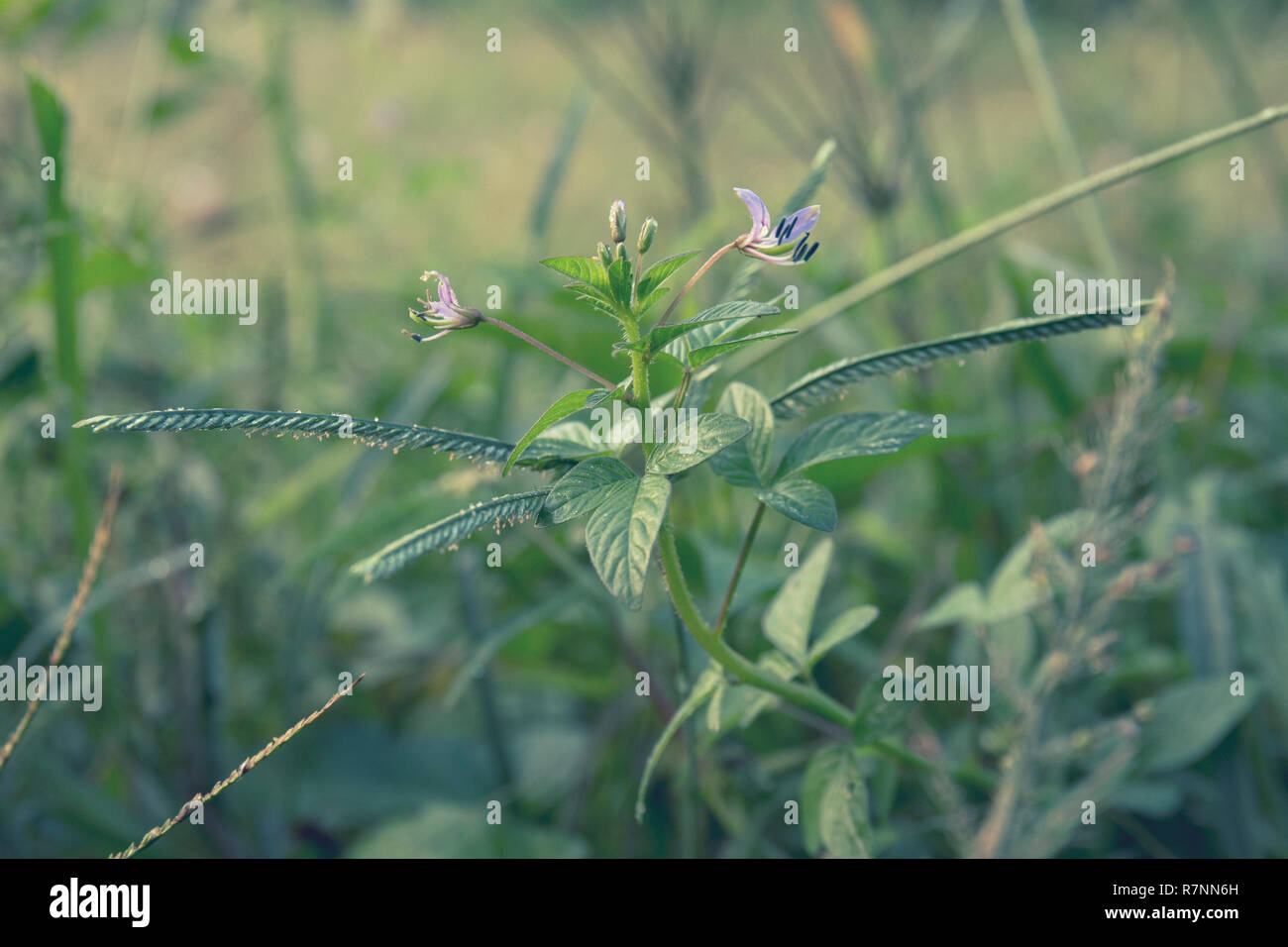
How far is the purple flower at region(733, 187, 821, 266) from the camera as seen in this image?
0.46 meters

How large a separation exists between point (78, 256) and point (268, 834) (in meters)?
0.60

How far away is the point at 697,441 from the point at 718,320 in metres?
0.06

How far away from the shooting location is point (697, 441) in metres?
0.45

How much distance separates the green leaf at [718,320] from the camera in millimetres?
430

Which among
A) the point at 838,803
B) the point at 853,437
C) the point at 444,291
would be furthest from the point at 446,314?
the point at 838,803

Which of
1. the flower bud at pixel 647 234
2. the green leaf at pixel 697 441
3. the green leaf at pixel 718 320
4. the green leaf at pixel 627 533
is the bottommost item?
the green leaf at pixel 627 533

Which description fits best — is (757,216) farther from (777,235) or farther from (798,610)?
(798,610)

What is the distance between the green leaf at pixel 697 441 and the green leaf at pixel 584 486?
18 millimetres

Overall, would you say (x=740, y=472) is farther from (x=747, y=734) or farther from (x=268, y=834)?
(x=268, y=834)

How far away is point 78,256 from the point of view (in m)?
0.90

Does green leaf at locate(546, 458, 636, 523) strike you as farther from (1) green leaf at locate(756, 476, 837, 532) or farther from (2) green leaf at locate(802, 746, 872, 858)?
(2) green leaf at locate(802, 746, 872, 858)

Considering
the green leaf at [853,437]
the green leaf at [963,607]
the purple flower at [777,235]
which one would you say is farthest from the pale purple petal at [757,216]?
the green leaf at [963,607]

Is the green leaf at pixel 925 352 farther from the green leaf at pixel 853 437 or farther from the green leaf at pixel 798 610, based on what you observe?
the green leaf at pixel 798 610

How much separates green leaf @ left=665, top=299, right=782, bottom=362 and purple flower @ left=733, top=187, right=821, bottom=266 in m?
0.03
